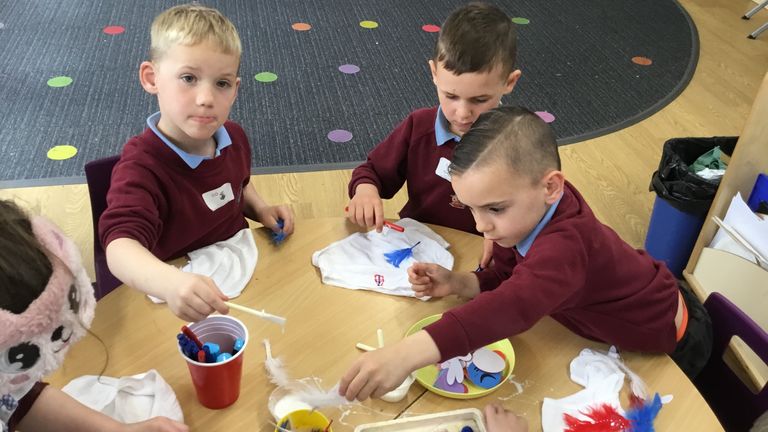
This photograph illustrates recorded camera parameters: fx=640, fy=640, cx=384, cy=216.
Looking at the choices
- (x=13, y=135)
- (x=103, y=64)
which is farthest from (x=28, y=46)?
(x=13, y=135)

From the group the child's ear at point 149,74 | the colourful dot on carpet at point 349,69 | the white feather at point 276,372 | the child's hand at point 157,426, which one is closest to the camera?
the child's hand at point 157,426

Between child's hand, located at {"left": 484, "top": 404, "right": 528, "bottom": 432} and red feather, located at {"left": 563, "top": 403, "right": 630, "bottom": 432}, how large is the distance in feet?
0.24

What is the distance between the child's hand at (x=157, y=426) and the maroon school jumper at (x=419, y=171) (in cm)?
75

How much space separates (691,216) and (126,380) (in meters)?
1.88

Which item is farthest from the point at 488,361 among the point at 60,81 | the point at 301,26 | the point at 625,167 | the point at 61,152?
the point at 301,26

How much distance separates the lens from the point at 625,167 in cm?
284

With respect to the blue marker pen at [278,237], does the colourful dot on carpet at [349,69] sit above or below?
below

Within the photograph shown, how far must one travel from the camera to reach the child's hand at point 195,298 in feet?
3.07

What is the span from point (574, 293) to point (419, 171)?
61cm

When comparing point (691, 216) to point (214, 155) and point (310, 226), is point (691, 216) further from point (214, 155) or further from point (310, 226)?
point (214, 155)

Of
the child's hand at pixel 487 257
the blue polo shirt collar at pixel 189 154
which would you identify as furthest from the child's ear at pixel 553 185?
the blue polo shirt collar at pixel 189 154

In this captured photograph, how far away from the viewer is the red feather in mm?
957

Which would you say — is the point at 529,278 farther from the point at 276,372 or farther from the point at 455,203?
the point at 455,203

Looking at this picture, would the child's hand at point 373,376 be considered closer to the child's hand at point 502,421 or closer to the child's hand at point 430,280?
the child's hand at point 502,421
